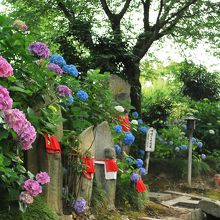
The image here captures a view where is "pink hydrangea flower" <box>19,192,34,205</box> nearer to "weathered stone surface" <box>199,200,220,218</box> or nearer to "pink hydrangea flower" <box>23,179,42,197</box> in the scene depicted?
"pink hydrangea flower" <box>23,179,42,197</box>

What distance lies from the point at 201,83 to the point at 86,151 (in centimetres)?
1267

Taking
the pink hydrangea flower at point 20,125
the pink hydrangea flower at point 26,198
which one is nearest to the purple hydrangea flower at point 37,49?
the pink hydrangea flower at point 20,125

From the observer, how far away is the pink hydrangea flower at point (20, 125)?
262cm

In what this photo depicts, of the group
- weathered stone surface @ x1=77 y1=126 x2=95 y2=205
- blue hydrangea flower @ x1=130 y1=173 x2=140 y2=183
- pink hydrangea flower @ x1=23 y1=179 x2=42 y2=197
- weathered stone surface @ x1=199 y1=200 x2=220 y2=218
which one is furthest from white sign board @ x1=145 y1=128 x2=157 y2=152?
pink hydrangea flower @ x1=23 y1=179 x2=42 y2=197

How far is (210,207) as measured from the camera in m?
6.02

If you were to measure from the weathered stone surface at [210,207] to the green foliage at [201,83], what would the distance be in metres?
10.6

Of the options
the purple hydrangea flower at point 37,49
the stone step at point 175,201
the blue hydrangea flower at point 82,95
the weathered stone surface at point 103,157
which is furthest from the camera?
the stone step at point 175,201

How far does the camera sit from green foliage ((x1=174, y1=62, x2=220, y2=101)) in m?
16.4

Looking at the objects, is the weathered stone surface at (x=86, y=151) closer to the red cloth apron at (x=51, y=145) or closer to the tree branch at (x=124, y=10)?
the red cloth apron at (x=51, y=145)

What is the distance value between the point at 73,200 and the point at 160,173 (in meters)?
5.82

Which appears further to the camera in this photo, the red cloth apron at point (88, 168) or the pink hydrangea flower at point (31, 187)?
the red cloth apron at point (88, 168)

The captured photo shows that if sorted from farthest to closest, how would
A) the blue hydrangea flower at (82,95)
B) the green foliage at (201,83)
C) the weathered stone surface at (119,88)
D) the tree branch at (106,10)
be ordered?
the green foliage at (201,83) → the tree branch at (106,10) → the weathered stone surface at (119,88) → the blue hydrangea flower at (82,95)

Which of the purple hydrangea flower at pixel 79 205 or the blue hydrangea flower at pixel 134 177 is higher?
the blue hydrangea flower at pixel 134 177

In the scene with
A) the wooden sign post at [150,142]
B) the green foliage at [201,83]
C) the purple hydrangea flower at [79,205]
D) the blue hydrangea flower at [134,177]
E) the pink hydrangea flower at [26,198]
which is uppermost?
the green foliage at [201,83]
